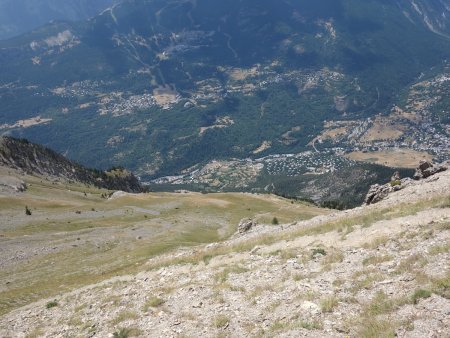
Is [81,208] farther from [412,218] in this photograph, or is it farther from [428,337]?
[428,337]

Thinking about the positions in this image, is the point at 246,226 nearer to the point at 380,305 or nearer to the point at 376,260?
the point at 376,260

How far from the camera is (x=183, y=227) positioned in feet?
242

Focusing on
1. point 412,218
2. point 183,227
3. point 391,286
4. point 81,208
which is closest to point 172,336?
point 391,286

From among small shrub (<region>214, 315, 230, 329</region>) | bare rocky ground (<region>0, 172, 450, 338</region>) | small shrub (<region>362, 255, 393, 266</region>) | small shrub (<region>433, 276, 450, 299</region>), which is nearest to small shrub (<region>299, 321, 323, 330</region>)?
bare rocky ground (<region>0, 172, 450, 338</region>)

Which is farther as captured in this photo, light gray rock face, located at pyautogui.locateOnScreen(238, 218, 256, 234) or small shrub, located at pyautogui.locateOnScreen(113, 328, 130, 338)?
light gray rock face, located at pyautogui.locateOnScreen(238, 218, 256, 234)

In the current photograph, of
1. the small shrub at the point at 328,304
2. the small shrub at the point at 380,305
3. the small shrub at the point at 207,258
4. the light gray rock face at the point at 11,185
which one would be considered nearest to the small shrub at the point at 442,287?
the small shrub at the point at 380,305

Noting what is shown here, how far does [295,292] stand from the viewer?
23000 mm

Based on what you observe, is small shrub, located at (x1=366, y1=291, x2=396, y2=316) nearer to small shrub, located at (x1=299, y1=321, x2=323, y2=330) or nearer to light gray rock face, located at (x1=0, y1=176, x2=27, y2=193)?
small shrub, located at (x1=299, y1=321, x2=323, y2=330)

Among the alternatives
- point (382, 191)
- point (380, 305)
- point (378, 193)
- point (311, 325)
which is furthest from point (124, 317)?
point (378, 193)

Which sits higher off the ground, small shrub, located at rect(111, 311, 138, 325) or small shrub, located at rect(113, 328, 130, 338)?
small shrub, located at rect(113, 328, 130, 338)

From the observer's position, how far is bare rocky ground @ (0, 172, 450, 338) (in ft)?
61.3

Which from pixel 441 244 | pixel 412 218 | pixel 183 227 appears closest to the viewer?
pixel 441 244

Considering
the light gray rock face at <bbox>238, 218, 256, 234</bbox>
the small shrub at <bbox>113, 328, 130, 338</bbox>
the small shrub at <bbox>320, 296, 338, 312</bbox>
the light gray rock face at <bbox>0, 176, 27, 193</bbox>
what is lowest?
the light gray rock face at <bbox>238, 218, 256, 234</bbox>

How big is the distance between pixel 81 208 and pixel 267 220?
42190 mm
